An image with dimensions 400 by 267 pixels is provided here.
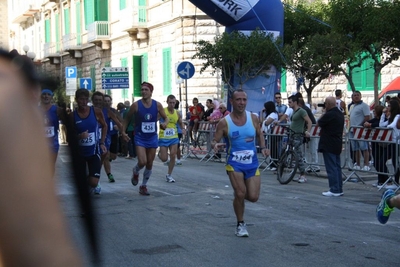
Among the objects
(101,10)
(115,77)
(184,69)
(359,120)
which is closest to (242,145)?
(359,120)

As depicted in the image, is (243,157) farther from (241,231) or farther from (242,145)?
(241,231)

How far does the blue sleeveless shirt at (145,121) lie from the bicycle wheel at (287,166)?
130 inches

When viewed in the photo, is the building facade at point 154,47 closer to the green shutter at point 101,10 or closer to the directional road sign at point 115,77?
the green shutter at point 101,10

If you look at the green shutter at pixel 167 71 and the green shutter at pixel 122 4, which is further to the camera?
the green shutter at pixel 122 4

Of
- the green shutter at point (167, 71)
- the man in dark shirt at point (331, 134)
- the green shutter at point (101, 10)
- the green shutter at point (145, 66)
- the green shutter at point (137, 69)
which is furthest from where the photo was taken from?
the green shutter at point (101, 10)

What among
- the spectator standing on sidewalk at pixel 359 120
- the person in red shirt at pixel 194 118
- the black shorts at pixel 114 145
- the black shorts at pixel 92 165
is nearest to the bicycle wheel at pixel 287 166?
the spectator standing on sidewalk at pixel 359 120

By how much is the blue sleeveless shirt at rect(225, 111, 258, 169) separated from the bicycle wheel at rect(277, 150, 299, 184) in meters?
5.87

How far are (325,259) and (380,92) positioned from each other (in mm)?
19334

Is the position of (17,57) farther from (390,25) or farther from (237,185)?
(390,25)

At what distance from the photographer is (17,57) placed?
119 cm

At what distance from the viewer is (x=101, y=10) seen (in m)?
44.2

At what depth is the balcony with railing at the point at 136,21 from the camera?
123 ft

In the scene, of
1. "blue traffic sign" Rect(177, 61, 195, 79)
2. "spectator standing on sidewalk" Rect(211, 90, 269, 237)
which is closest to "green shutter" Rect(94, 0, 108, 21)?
"blue traffic sign" Rect(177, 61, 195, 79)

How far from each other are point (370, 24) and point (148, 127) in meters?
8.50
